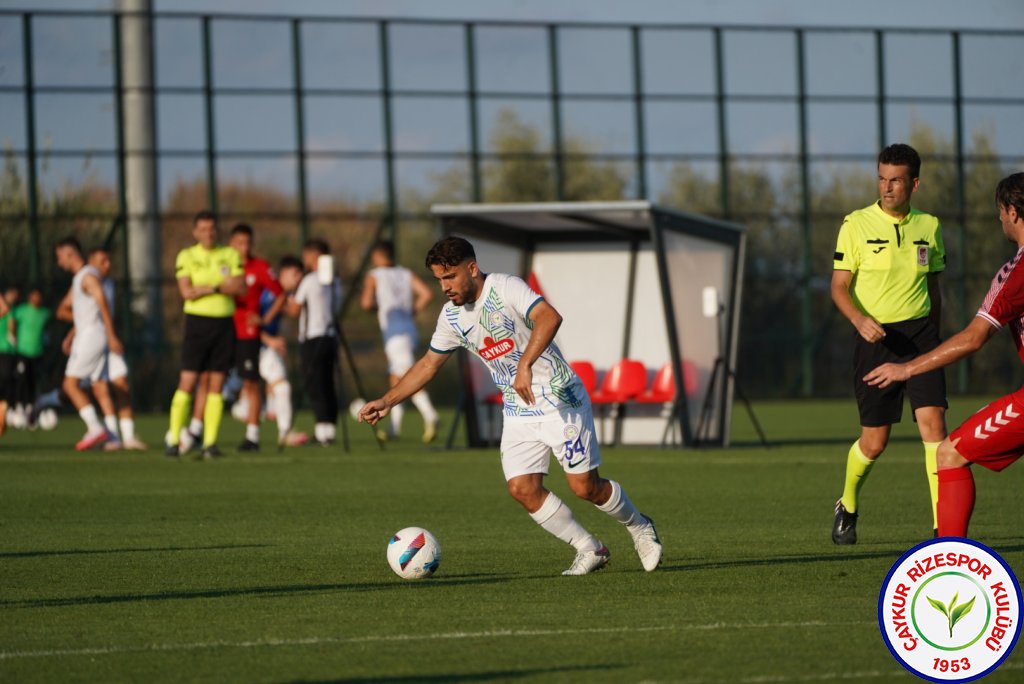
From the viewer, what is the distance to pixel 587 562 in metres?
8.20

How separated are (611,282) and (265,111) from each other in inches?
612

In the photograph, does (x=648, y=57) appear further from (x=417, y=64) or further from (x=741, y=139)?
(x=417, y=64)

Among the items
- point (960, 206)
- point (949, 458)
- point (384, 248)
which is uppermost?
point (960, 206)

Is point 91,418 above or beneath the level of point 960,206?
beneath

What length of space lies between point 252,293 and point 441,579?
961cm

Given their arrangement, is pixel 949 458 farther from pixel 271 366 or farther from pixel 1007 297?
pixel 271 366

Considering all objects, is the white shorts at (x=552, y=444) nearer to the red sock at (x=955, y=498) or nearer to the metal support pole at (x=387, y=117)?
the red sock at (x=955, y=498)

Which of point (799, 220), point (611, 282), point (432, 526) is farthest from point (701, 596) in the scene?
point (799, 220)

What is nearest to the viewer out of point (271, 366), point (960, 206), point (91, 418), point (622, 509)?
point (622, 509)

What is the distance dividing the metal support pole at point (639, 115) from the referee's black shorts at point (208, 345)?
62.8 feet

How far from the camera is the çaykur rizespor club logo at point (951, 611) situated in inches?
215

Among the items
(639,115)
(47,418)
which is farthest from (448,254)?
(639,115)

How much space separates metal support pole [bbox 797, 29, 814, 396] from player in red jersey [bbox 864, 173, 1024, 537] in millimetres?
26926

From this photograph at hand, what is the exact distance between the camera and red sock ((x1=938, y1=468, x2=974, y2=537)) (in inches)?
283
